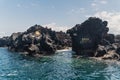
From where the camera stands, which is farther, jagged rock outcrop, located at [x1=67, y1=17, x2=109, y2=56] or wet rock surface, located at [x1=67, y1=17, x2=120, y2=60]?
jagged rock outcrop, located at [x1=67, y1=17, x2=109, y2=56]

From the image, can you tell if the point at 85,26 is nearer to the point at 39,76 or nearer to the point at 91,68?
the point at 91,68

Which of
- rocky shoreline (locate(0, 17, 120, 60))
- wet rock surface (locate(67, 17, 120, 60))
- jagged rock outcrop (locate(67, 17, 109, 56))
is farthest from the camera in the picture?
jagged rock outcrop (locate(67, 17, 109, 56))

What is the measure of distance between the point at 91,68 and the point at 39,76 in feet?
70.7

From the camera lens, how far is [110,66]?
265 feet

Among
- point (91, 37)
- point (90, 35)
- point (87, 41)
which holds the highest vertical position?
point (90, 35)

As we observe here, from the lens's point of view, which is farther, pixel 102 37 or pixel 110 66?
pixel 102 37

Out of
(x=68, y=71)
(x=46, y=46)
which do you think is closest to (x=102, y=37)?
(x=46, y=46)

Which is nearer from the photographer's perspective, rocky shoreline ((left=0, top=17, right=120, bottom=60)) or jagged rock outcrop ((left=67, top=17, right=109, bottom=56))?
rocky shoreline ((left=0, top=17, right=120, bottom=60))

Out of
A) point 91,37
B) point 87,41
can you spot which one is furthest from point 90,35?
point 87,41

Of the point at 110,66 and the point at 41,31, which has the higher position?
the point at 41,31

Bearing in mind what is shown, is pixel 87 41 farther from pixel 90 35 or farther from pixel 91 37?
pixel 90 35

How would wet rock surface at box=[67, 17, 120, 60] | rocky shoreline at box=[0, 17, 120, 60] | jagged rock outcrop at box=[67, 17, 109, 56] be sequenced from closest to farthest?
rocky shoreline at box=[0, 17, 120, 60]
wet rock surface at box=[67, 17, 120, 60]
jagged rock outcrop at box=[67, 17, 109, 56]

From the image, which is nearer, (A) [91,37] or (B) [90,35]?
(A) [91,37]

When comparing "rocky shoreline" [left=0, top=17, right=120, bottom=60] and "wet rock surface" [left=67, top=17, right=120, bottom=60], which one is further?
"wet rock surface" [left=67, top=17, right=120, bottom=60]
